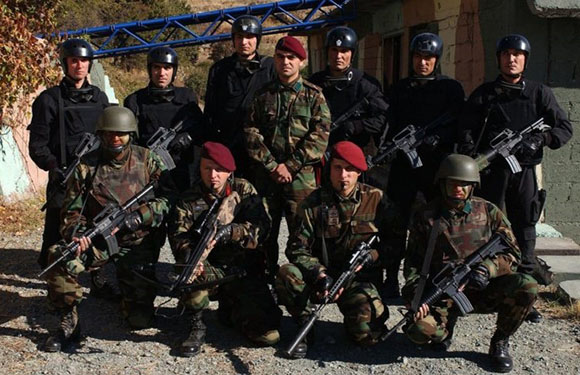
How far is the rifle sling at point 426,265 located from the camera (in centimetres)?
404

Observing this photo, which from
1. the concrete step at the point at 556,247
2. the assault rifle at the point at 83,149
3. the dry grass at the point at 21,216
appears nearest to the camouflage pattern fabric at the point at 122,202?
the assault rifle at the point at 83,149

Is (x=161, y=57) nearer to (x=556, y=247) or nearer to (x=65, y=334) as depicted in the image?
(x=65, y=334)

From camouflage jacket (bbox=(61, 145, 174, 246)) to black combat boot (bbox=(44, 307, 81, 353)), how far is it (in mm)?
556

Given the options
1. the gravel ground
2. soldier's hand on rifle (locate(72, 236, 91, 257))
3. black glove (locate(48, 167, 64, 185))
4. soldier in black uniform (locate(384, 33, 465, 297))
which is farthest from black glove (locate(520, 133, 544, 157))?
black glove (locate(48, 167, 64, 185))

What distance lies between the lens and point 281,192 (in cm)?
494

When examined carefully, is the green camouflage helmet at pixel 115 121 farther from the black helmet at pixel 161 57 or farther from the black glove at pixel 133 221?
the black helmet at pixel 161 57

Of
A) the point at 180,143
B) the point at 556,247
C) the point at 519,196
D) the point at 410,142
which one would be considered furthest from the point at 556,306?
the point at 180,143

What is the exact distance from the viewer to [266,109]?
487 centimetres

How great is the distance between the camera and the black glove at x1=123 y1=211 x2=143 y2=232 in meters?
4.51

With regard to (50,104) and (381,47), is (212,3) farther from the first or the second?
(50,104)

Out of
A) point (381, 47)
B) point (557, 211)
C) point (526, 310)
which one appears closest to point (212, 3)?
point (381, 47)

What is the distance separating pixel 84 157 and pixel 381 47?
7.53m

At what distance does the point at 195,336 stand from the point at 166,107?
1924 mm

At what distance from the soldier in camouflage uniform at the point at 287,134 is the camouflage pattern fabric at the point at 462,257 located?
91 cm
